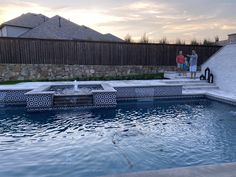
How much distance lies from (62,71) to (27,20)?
12.6 m

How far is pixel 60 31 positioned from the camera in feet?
65.4

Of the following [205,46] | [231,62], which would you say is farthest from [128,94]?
[205,46]

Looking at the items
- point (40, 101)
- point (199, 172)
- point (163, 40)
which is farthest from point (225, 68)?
point (199, 172)

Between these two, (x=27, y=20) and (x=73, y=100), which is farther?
(x=27, y=20)

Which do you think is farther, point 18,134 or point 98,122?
point 98,122

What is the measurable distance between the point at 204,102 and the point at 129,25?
11.1 metres

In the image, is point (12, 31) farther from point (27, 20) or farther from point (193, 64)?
point (193, 64)

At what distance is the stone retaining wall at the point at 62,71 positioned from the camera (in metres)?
13.2

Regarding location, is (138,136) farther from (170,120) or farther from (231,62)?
(231,62)

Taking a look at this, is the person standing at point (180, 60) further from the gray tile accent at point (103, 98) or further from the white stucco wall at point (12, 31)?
the white stucco wall at point (12, 31)

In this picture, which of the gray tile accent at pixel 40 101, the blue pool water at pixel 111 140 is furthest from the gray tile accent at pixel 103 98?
the gray tile accent at pixel 40 101

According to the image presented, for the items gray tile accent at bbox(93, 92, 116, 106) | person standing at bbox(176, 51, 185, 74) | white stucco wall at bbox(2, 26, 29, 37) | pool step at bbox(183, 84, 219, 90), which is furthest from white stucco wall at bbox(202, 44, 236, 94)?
white stucco wall at bbox(2, 26, 29, 37)

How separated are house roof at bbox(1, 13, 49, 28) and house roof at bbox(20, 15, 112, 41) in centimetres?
292

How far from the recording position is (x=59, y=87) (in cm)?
1047
